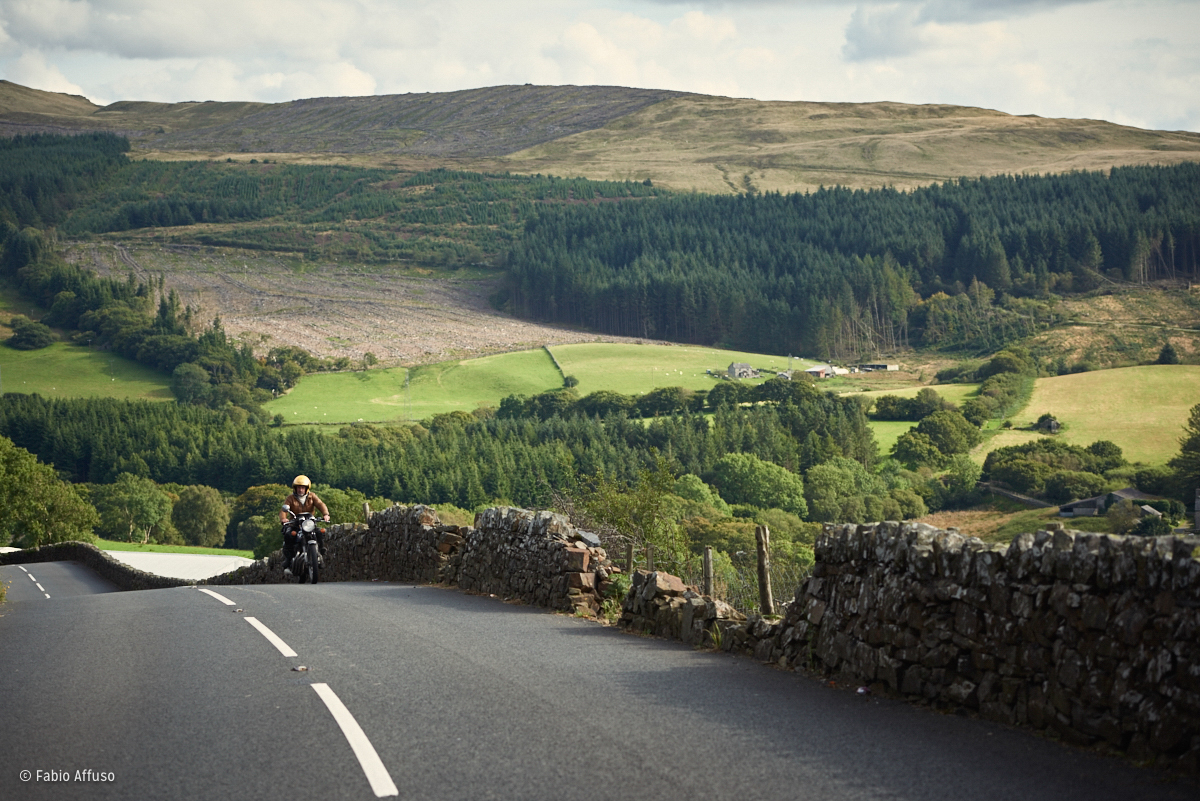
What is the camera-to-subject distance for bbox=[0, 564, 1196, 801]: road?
7.01 m

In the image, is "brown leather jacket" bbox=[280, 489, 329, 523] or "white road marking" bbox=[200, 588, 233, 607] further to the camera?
"brown leather jacket" bbox=[280, 489, 329, 523]

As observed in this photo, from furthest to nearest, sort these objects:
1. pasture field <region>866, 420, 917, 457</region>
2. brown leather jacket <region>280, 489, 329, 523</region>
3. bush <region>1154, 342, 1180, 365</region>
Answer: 1. bush <region>1154, 342, 1180, 365</region>
2. pasture field <region>866, 420, 917, 457</region>
3. brown leather jacket <region>280, 489, 329, 523</region>

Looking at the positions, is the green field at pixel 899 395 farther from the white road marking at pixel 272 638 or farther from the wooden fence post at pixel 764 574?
the white road marking at pixel 272 638

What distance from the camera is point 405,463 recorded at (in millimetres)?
159500

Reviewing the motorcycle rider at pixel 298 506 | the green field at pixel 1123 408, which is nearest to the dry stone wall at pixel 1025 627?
the motorcycle rider at pixel 298 506

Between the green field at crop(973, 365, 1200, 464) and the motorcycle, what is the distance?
127310 millimetres

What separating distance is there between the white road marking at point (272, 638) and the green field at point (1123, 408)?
134847mm

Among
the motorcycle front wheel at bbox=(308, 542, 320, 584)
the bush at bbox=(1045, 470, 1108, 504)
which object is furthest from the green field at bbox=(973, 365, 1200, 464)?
the motorcycle front wheel at bbox=(308, 542, 320, 584)

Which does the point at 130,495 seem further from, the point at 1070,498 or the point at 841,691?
the point at 841,691

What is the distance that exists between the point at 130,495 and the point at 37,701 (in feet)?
471

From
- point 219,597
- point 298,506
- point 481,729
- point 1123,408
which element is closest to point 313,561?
point 298,506

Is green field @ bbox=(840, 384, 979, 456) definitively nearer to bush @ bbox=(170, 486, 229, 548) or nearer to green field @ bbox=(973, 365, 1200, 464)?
green field @ bbox=(973, 365, 1200, 464)

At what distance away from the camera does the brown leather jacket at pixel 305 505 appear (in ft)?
75.2

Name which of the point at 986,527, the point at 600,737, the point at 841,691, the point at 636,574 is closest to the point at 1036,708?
the point at 841,691
